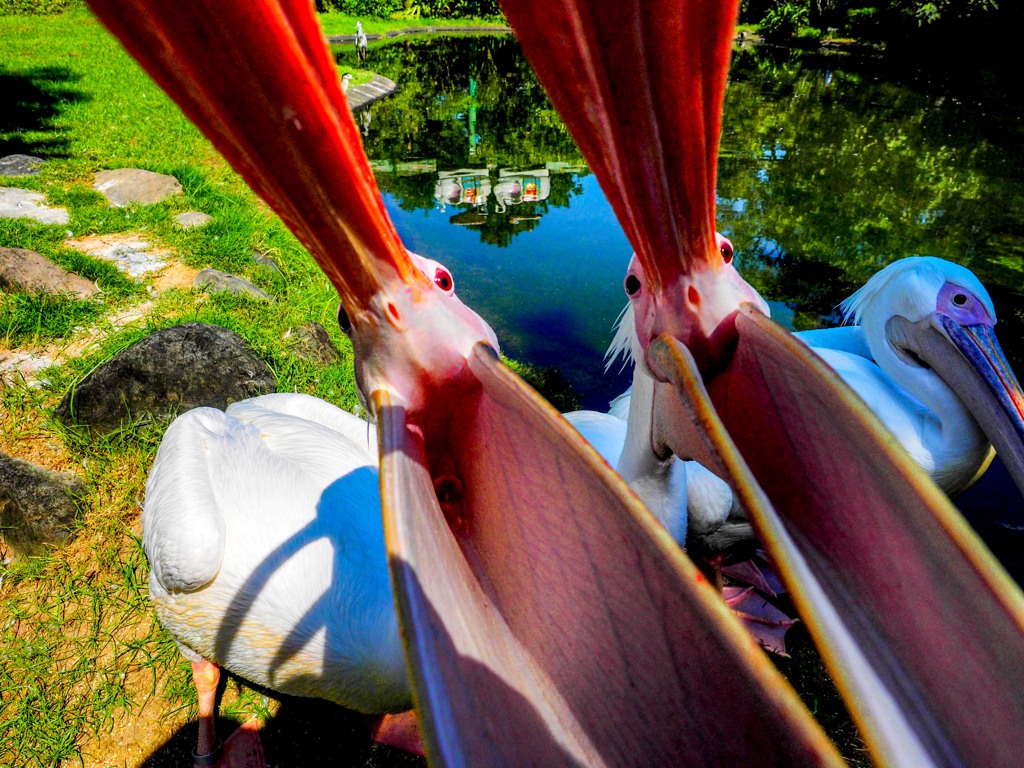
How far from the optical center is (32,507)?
2266 mm

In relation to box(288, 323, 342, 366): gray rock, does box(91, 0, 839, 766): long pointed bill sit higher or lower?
higher

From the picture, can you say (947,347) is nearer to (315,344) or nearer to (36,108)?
(315,344)

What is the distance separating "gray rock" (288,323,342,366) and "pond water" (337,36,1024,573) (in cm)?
135

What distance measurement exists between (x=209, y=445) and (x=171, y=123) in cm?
744

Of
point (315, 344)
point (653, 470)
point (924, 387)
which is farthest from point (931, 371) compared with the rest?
point (315, 344)

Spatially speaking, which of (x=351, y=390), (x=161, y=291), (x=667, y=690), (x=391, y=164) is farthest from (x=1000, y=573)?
(x=391, y=164)

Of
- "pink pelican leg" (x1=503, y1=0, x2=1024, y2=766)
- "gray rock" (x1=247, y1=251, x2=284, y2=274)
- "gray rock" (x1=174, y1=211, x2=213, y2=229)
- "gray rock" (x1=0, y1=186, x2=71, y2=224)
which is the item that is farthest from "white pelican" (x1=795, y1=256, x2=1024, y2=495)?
"gray rock" (x1=0, y1=186, x2=71, y2=224)

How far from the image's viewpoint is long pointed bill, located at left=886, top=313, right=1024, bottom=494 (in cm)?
197

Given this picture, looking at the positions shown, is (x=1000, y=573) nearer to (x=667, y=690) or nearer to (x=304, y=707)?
(x=667, y=690)

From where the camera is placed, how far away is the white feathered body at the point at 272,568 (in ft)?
4.93

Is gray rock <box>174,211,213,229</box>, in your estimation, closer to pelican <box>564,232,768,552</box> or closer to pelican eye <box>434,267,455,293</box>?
pelican <box>564,232,768,552</box>

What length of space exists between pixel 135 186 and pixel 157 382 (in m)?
3.33

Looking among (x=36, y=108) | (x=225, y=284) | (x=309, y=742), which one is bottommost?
(x=309, y=742)

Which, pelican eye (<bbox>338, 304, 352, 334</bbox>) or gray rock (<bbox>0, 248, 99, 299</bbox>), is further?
gray rock (<bbox>0, 248, 99, 299</bbox>)
